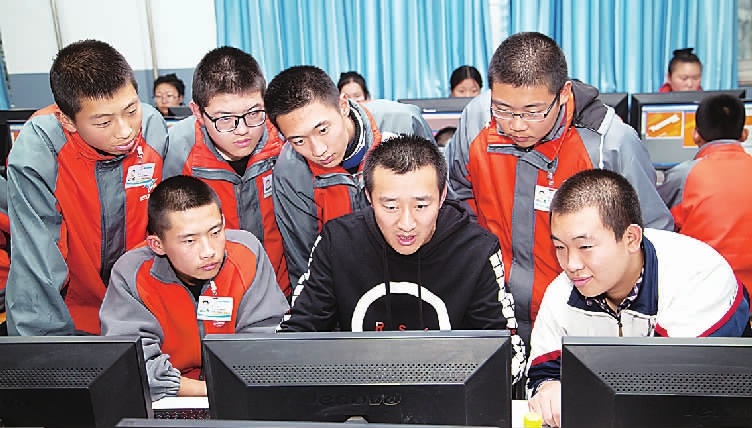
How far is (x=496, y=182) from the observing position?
2.02 m

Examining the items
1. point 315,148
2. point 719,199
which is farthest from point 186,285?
point 719,199

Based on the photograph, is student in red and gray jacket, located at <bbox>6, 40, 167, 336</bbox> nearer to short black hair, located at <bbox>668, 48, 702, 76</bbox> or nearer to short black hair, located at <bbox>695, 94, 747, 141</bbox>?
short black hair, located at <bbox>695, 94, 747, 141</bbox>

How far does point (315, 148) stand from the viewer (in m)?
1.83

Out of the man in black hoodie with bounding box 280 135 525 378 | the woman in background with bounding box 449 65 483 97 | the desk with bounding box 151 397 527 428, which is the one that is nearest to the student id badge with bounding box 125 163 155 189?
the man in black hoodie with bounding box 280 135 525 378

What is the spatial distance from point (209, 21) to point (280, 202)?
408 centimetres

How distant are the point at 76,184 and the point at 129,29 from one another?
13.6 ft

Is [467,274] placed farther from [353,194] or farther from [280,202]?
[280,202]

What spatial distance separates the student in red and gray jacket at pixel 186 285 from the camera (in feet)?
5.79

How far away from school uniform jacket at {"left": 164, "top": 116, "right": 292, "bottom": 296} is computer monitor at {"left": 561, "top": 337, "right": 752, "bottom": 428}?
131 centimetres

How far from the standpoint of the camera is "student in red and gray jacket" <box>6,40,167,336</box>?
1859 mm

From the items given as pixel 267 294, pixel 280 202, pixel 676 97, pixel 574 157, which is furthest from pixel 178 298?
pixel 676 97

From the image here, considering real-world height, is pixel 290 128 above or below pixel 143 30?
below

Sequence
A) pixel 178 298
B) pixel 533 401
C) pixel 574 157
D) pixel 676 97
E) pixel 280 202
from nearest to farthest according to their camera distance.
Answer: pixel 533 401, pixel 178 298, pixel 574 157, pixel 280 202, pixel 676 97

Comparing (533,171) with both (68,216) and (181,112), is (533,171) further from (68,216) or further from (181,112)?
(181,112)
